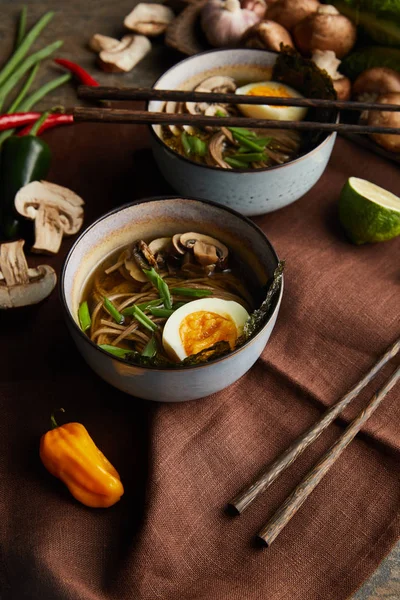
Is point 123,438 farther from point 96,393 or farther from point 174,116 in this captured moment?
point 174,116

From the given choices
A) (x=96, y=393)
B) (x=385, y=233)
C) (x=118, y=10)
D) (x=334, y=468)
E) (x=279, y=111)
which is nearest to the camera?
(x=334, y=468)

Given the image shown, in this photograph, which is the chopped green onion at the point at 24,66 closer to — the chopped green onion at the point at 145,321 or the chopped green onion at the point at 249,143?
the chopped green onion at the point at 249,143

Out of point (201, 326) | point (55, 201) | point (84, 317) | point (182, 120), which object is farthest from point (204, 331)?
point (55, 201)

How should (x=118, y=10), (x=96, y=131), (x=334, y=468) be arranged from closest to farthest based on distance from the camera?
1. (x=334, y=468)
2. (x=96, y=131)
3. (x=118, y=10)

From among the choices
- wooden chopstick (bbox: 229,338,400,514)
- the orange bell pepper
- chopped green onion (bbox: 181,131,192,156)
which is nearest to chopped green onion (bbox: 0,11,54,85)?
chopped green onion (bbox: 181,131,192,156)

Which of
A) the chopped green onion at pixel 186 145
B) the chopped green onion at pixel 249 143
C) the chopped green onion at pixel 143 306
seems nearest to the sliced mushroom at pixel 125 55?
the chopped green onion at pixel 186 145

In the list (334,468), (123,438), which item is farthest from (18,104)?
(334,468)
